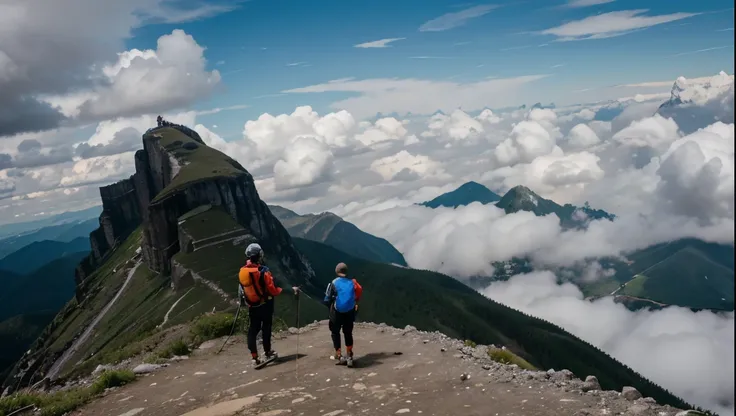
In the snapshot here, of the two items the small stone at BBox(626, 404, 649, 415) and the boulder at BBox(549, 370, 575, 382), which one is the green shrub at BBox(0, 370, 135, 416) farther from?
the small stone at BBox(626, 404, 649, 415)

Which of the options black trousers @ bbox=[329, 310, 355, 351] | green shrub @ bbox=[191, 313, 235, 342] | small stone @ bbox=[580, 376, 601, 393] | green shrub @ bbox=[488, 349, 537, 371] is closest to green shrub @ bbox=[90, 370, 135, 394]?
green shrub @ bbox=[191, 313, 235, 342]

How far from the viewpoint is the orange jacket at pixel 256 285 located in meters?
21.2

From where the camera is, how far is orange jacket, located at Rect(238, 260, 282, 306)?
21.2 m

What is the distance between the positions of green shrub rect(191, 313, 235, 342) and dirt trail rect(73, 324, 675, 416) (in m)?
4.74

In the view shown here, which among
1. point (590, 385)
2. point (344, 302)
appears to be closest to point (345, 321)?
point (344, 302)

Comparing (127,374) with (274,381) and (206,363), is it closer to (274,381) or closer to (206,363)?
(206,363)

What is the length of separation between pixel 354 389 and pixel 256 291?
256 inches

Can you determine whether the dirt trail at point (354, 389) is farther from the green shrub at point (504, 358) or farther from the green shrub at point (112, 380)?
the green shrub at point (504, 358)

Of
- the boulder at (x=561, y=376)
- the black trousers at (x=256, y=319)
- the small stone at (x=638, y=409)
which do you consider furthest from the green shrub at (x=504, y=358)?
the black trousers at (x=256, y=319)

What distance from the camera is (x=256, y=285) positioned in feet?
69.9

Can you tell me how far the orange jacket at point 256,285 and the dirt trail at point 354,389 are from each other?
3319 mm

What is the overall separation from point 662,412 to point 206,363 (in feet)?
66.0

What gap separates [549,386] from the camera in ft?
52.7

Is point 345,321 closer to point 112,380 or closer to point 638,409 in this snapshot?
point 112,380
